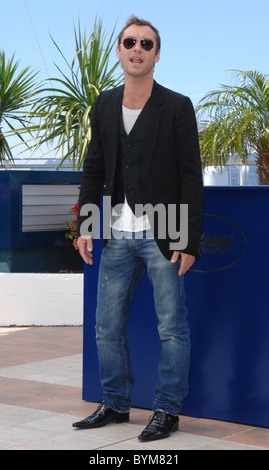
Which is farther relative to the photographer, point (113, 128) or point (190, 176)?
point (113, 128)

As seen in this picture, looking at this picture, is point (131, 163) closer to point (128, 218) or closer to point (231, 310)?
point (128, 218)

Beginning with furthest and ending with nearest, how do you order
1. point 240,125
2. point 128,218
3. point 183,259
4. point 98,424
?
1. point 240,125
2. point 98,424
3. point 128,218
4. point 183,259

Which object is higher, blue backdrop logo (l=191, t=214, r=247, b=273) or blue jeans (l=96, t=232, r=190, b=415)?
blue backdrop logo (l=191, t=214, r=247, b=273)

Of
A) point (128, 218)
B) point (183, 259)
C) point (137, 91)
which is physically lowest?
point (183, 259)

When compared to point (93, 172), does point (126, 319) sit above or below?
below

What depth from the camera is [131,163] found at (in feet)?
13.3

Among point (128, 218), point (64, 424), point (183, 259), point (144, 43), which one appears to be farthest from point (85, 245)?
point (144, 43)

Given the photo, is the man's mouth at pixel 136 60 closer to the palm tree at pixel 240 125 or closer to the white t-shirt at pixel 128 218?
the white t-shirt at pixel 128 218

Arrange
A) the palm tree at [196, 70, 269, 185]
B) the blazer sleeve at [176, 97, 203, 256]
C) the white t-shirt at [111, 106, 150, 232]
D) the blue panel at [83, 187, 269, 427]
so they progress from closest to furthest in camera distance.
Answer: the blazer sleeve at [176, 97, 203, 256] < the white t-shirt at [111, 106, 150, 232] < the blue panel at [83, 187, 269, 427] < the palm tree at [196, 70, 269, 185]

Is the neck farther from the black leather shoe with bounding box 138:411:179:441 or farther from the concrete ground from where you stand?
the concrete ground

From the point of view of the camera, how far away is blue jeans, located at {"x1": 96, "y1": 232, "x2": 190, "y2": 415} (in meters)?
4.03

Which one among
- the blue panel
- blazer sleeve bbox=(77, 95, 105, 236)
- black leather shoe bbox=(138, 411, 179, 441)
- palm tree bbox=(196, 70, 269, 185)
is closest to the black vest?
blazer sleeve bbox=(77, 95, 105, 236)

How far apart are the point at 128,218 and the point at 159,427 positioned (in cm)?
102

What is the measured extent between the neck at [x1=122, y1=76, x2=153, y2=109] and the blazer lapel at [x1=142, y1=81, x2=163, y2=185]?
0.22 feet
